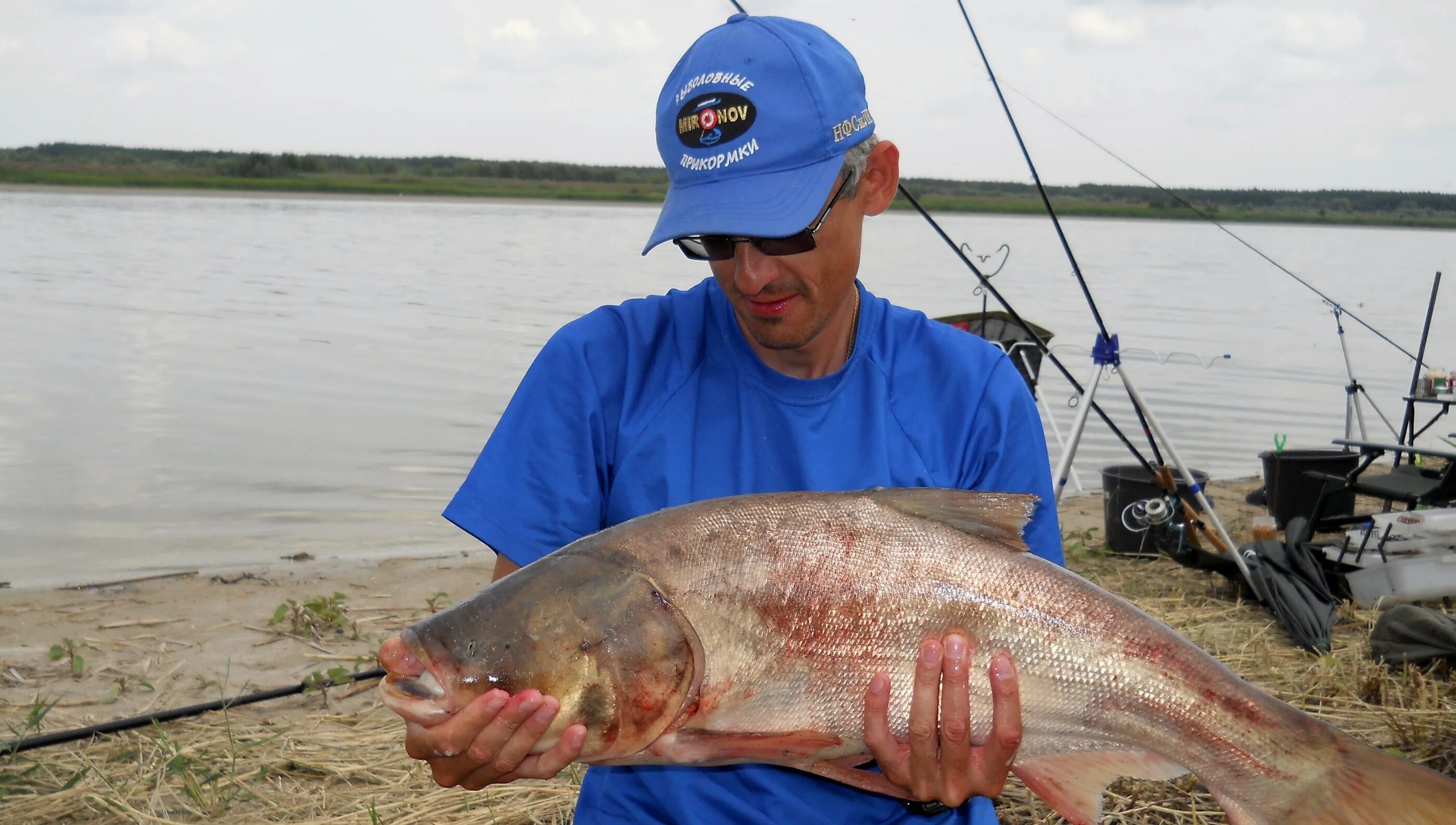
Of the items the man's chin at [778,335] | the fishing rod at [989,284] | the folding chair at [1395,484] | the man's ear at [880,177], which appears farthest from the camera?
the folding chair at [1395,484]

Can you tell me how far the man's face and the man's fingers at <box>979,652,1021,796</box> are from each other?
75 centimetres

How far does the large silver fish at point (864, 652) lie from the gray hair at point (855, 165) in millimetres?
669

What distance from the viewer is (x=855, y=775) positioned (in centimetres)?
202

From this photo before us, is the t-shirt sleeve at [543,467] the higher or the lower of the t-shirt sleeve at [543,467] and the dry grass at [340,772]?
the higher

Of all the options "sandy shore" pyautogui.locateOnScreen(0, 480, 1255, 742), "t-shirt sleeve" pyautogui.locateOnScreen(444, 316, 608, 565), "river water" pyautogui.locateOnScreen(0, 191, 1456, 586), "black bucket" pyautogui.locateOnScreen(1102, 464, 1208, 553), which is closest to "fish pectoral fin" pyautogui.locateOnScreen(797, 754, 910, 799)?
"t-shirt sleeve" pyautogui.locateOnScreen(444, 316, 608, 565)

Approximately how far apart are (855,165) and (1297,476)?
7.13 m

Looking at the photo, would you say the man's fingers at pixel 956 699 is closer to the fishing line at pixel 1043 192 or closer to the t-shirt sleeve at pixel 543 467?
the t-shirt sleeve at pixel 543 467

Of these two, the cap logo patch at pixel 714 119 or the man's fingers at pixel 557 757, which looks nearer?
the man's fingers at pixel 557 757

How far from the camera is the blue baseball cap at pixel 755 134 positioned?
2.20 m

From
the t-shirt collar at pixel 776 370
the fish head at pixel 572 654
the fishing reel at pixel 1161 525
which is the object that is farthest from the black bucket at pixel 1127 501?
the fish head at pixel 572 654

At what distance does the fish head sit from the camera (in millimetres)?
1854

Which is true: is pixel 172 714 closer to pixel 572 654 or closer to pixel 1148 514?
pixel 572 654

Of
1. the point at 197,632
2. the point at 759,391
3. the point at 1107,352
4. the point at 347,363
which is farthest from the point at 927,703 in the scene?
the point at 347,363

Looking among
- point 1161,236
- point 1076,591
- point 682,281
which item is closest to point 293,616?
point 1076,591
